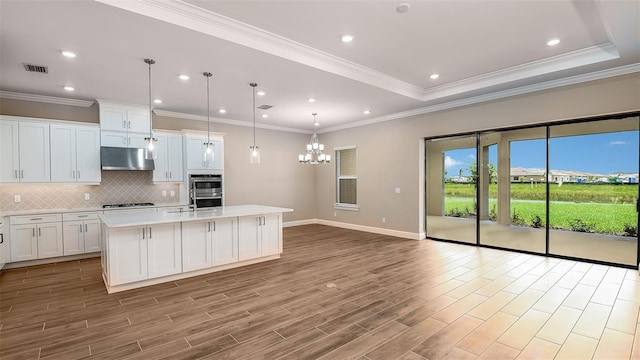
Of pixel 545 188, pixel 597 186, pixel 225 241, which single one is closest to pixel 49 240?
pixel 225 241

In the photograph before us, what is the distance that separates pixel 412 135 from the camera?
22.3 feet

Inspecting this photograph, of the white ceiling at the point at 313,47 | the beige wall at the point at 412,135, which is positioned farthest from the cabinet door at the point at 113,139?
the beige wall at the point at 412,135

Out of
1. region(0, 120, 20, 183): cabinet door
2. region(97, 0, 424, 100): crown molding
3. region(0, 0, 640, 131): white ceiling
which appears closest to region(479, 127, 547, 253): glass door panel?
region(0, 0, 640, 131): white ceiling

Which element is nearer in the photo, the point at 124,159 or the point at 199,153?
the point at 124,159

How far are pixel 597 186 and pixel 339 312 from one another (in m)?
4.94

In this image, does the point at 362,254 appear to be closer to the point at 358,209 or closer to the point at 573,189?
the point at 358,209

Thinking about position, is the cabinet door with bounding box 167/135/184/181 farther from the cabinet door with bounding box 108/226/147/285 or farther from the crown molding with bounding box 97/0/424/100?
the crown molding with bounding box 97/0/424/100

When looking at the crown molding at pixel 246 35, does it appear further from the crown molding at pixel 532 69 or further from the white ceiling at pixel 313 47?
the crown molding at pixel 532 69

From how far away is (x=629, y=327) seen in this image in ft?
8.99

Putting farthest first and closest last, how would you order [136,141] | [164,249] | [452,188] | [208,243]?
[452,188] → [136,141] → [208,243] → [164,249]

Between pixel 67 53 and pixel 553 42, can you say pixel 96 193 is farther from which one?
pixel 553 42

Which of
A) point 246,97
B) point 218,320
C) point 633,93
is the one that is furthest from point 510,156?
point 218,320

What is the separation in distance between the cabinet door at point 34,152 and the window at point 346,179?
6318 mm

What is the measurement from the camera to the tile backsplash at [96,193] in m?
5.25
